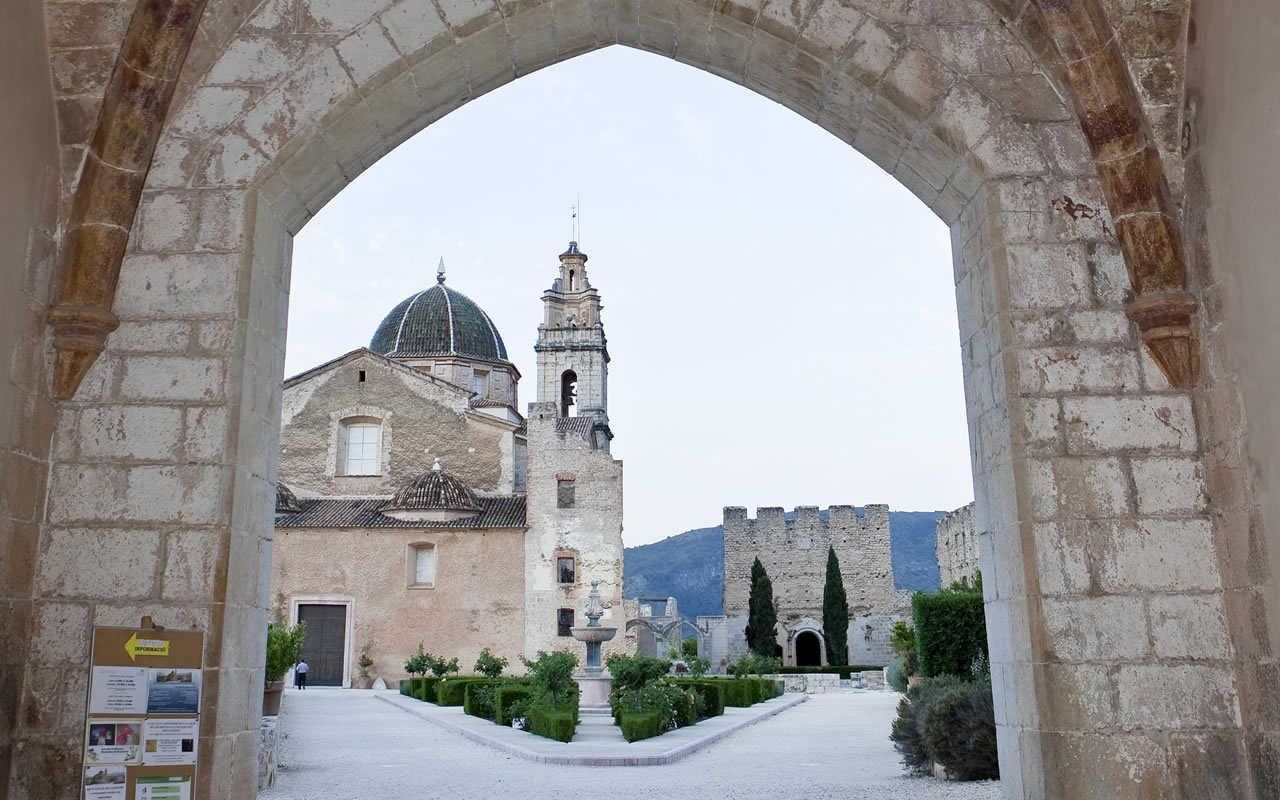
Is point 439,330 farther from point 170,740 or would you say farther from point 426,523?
point 170,740

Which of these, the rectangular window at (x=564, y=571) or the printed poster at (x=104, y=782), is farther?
the rectangular window at (x=564, y=571)

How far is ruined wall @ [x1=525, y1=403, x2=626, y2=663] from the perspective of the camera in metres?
21.8

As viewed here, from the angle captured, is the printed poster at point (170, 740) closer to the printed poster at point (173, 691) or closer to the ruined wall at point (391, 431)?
the printed poster at point (173, 691)

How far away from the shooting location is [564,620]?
22.0 metres

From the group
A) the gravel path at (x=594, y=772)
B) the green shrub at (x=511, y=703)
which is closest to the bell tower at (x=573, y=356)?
the green shrub at (x=511, y=703)

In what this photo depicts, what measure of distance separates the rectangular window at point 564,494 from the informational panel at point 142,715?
62.2ft

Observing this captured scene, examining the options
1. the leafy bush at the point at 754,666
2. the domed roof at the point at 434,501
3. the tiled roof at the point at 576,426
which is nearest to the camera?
the leafy bush at the point at 754,666

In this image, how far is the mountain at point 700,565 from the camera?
345ft

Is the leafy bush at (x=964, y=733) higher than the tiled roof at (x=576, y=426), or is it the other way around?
the tiled roof at (x=576, y=426)

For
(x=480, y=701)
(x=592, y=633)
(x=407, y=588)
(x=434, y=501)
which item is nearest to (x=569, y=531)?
(x=434, y=501)

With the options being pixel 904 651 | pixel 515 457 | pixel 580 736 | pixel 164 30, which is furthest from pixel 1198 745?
pixel 515 457

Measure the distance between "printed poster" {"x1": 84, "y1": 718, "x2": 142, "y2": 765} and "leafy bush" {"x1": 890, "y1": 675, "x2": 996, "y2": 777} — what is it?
491 centimetres

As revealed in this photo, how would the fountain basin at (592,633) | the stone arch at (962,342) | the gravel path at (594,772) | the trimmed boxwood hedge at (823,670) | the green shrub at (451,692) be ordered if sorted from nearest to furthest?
the stone arch at (962,342)
the gravel path at (594,772)
the fountain basin at (592,633)
the green shrub at (451,692)
the trimmed boxwood hedge at (823,670)

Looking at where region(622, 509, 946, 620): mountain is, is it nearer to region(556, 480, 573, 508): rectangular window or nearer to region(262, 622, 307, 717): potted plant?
region(556, 480, 573, 508): rectangular window
